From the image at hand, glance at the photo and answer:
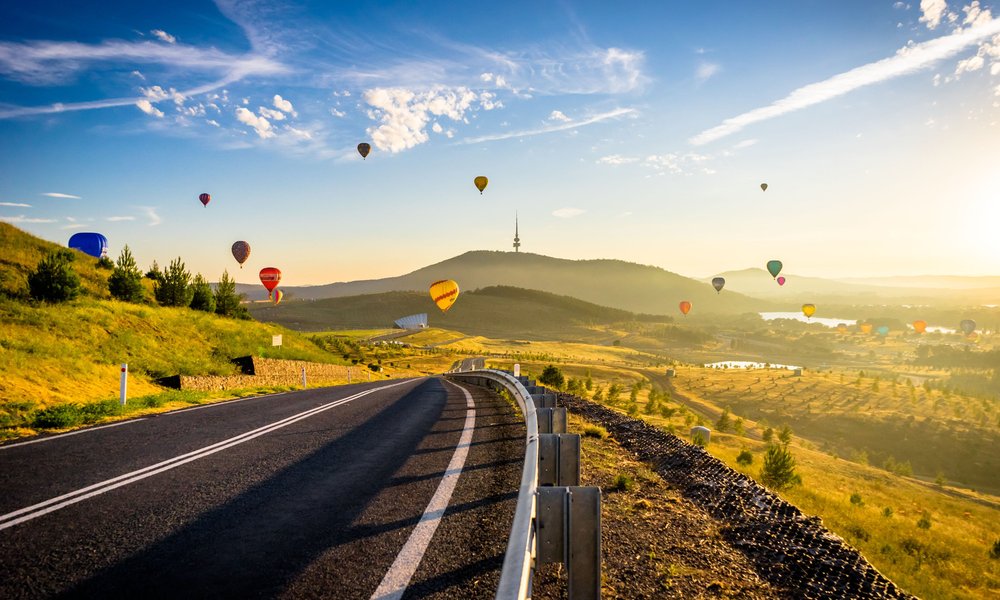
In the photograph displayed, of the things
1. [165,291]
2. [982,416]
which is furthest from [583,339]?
[165,291]

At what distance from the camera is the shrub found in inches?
373

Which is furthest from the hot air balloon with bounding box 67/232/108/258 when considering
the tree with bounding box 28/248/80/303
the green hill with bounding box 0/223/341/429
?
the tree with bounding box 28/248/80/303

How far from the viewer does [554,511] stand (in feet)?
11.2

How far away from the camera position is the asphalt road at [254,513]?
3643 millimetres

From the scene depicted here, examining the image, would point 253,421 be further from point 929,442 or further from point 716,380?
point 716,380

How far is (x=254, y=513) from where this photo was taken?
198 inches

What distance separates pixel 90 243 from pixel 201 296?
12.2 meters

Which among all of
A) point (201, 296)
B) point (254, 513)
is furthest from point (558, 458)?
point (201, 296)

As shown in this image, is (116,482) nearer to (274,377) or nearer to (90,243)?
(274,377)

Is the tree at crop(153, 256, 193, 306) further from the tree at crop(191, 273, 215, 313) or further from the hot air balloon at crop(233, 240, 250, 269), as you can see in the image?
the hot air balloon at crop(233, 240, 250, 269)

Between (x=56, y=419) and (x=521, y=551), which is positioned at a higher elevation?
(x=521, y=551)

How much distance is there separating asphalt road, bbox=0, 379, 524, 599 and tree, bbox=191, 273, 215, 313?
2323 centimetres

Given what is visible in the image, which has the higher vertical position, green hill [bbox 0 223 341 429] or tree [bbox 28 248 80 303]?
tree [bbox 28 248 80 303]

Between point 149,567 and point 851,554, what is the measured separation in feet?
20.2
